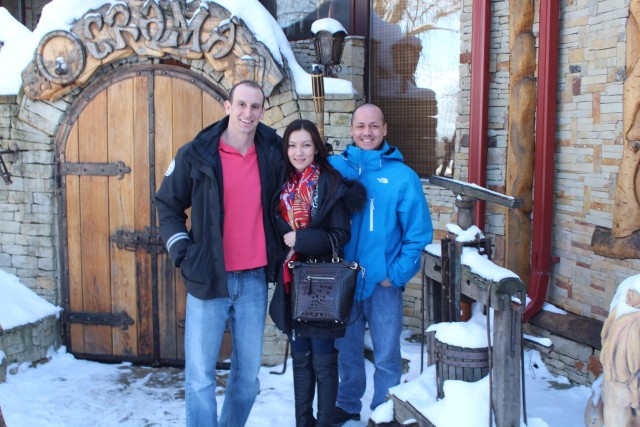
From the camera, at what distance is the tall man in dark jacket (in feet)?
11.1

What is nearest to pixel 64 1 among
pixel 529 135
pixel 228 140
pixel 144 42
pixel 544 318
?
pixel 144 42

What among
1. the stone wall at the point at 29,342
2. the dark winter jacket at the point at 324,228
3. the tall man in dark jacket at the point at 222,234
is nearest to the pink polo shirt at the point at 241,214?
the tall man in dark jacket at the point at 222,234

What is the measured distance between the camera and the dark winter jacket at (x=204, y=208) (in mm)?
3373

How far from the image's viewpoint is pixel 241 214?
3484 mm

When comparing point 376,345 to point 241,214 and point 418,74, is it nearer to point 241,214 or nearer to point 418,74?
point 241,214

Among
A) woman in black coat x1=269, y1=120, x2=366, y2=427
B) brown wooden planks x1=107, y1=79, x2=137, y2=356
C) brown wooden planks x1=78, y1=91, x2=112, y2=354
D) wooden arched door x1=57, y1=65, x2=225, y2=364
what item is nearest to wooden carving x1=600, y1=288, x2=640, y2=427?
woman in black coat x1=269, y1=120, x2=366, y2=427

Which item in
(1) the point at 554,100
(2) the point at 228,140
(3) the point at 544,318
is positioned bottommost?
(3) the point at 544,318

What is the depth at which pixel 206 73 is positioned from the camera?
18.0ft

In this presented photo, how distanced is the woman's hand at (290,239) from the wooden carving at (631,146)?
2002mm

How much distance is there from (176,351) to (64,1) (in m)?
3.02

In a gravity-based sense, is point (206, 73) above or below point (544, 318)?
above

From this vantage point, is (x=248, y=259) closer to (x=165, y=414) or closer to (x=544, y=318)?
(x=165, y=414)

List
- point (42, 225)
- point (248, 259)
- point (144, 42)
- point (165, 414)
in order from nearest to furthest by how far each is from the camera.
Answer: point (248, 259), point (165, 414), point (144, 42), point (42, 225)

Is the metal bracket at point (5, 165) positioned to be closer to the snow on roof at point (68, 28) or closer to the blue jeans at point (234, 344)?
the snow on roof at point (68, 28)
